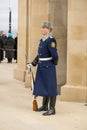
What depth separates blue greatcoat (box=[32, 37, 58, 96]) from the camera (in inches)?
400

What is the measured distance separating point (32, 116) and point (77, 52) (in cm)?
254

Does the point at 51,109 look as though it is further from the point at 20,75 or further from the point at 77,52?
the point at 20,75

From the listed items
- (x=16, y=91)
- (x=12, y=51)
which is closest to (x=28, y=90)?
(x=16, y=91)

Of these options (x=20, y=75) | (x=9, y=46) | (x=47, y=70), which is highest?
(x=47, y=70)

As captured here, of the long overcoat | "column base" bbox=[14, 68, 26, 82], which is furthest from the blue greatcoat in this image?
the long overcoat

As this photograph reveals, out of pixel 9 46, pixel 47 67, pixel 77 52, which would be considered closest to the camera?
pixel 47 67

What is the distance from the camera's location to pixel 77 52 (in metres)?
12.0

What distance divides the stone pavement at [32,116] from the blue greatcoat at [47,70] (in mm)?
473

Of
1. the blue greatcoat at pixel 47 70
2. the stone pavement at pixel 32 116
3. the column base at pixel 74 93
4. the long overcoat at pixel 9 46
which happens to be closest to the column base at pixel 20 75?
the stone pavement at pixel 32 116

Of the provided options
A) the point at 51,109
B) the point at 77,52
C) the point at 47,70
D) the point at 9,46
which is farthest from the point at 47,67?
the point at 9,46

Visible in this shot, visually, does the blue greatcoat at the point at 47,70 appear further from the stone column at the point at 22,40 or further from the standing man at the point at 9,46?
the standing man at the point at 9,46

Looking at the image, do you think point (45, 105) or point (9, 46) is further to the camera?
point (9, 46)

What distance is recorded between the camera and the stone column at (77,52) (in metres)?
11.9

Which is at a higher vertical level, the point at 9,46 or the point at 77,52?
the point at 77,52
